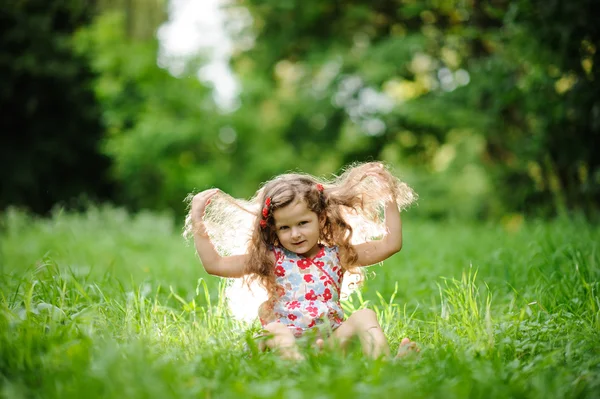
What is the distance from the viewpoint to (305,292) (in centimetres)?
315

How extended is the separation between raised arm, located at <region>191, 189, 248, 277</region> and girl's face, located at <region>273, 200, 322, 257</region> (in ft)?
0.87

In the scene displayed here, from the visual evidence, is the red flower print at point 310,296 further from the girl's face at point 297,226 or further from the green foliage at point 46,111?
the green foliage at point 46,111

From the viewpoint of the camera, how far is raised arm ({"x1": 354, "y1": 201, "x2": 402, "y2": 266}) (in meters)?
3.26

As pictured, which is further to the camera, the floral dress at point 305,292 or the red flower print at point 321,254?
the red flower print at point 321,254

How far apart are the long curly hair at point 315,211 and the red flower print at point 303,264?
144 mm

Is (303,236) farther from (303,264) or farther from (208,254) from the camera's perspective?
(208,254)

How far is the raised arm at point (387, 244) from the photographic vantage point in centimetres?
326

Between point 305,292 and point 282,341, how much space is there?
46 centimetres

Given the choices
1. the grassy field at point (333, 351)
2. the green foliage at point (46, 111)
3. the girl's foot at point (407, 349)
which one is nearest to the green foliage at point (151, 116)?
the green foliage at point (46, 111)

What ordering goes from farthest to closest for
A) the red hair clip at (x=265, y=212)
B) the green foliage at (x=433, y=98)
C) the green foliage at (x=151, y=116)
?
the green foliage at (x=151, y=116) → the green foliage at (x=433, y=98) → the red hair clip at (x=265, y=212)

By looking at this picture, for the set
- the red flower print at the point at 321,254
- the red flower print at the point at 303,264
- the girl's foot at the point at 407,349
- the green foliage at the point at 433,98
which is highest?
the green foliage at the point at 433,98

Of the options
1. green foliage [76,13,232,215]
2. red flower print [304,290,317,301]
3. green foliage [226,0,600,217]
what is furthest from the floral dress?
green foliage [76,13,232,215]

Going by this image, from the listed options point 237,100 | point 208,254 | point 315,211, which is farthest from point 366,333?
point 237,100

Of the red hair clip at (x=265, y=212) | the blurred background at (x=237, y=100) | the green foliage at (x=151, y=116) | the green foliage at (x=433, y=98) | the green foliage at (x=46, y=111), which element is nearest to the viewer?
the red hair clip at (x=265, y=212)
